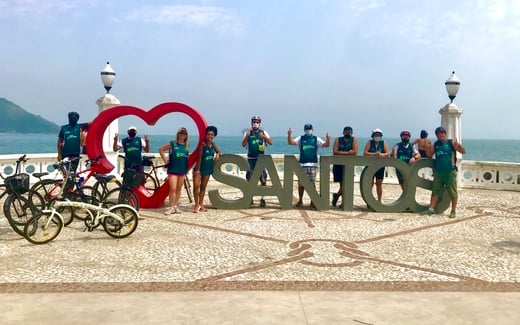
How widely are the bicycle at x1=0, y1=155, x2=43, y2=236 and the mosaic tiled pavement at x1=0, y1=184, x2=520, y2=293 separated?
263mm

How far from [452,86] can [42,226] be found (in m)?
11.2

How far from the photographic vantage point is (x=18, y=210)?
7148mm

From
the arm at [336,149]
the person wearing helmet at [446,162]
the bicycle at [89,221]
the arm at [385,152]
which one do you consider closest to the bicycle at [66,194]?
the bicycle at [89,221]

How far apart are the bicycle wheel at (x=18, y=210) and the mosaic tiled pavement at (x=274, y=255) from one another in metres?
0.22

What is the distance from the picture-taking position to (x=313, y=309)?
162 inches

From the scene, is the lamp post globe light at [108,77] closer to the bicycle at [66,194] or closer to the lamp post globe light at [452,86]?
the bicycle at [66,194]

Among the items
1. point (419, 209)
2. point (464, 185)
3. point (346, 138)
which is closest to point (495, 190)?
point (464, 185)

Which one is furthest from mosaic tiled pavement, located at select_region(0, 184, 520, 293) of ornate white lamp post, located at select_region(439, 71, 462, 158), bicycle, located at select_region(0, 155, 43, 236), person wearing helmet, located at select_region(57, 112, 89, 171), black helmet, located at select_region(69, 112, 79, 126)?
ornate white lamp post, located at select_region(439, 71, 462, 158)

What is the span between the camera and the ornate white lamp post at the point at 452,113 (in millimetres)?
13109

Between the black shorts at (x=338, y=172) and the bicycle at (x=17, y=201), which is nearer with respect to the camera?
the bicycle at (x=17, y=201)

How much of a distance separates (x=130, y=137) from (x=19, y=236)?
2.92 m

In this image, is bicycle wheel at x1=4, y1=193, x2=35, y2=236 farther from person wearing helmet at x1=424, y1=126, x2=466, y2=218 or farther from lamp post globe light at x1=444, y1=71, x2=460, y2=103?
lamp post globe light at x1=444, y1=71, x2=460, y2=103

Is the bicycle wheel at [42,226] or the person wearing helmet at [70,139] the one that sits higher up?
the person wearing helmet at [70,139]

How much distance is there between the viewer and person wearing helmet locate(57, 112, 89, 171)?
8.88m
